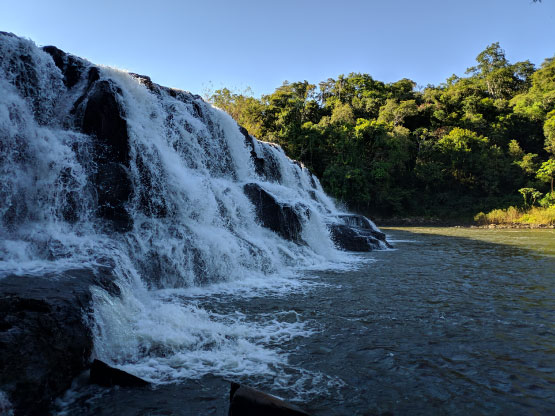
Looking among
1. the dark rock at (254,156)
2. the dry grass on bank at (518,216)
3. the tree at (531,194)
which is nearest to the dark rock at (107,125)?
the dark rock at (254,156)

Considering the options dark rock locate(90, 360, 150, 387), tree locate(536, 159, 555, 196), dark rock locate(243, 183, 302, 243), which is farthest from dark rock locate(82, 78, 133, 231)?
tree locate(536, 159, 555, 196)

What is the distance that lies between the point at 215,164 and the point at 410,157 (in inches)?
1328

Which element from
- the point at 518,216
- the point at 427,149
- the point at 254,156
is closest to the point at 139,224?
the point at 254,156

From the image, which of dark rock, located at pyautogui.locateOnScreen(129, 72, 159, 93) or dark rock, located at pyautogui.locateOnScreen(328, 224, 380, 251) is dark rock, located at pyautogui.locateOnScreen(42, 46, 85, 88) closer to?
dark rock, located at pyautogui.locateOnScreen(129, 72, 159, 93)

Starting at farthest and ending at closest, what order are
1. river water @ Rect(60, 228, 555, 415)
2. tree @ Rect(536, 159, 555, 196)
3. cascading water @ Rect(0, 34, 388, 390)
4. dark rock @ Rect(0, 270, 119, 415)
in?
tree @ Rect(536, 159, 555, 196), cascading water @ Rect(0, 34, 388, 390), river water @ Rect(60, 228, 555, 415), dark rock @ Rect(0, 270, 119, 415)

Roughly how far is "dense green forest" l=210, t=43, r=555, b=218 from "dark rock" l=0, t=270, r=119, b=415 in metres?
33.4

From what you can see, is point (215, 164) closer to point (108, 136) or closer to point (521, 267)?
point (108, 136)

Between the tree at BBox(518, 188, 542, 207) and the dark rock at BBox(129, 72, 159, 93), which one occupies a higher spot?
the dark rock at BBox(129, 72, 159, 93)

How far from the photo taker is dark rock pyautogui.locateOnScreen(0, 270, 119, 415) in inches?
127

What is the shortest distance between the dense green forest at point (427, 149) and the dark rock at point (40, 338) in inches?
1317

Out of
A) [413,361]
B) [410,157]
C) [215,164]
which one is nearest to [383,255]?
[215,164]

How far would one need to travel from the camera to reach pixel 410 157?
42719 millimetres

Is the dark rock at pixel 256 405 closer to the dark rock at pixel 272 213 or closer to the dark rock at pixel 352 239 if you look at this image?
Result: the dark rock at pixel 272 213

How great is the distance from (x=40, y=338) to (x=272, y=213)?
9.48 metres
